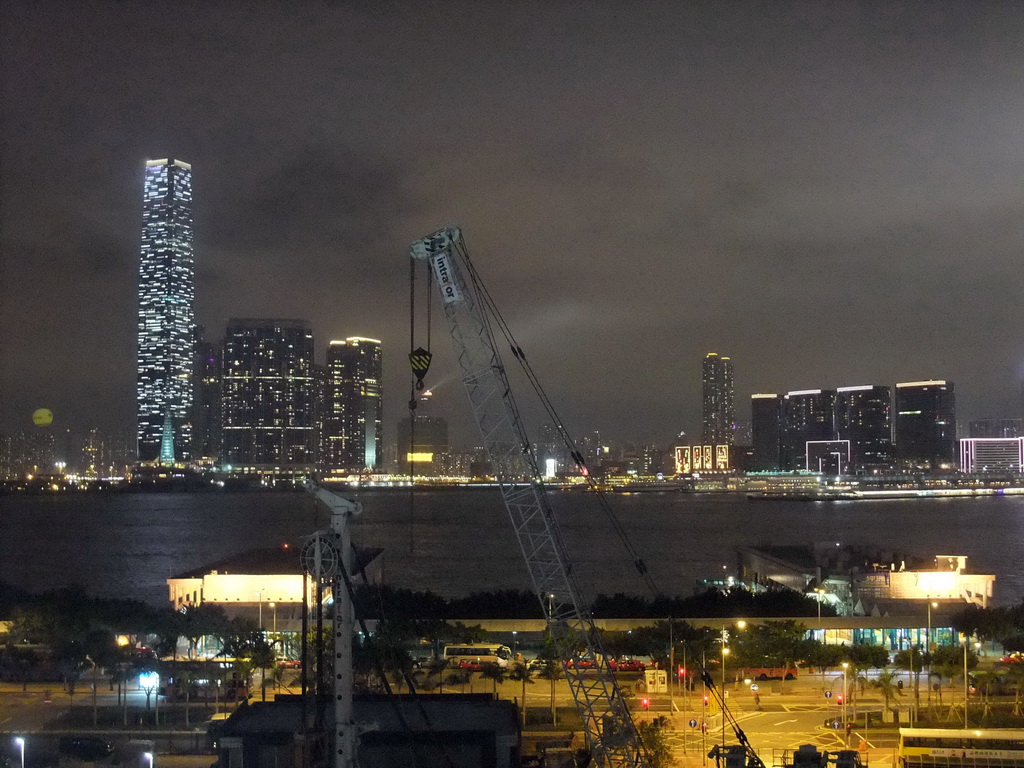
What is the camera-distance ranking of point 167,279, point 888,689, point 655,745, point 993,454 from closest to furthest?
point 655,745 → point 888,689 → point 993,454 → point 167,279

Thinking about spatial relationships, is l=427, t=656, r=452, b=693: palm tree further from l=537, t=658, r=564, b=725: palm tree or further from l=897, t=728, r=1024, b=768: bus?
l=897, t=728, r=1024, b=768: bus

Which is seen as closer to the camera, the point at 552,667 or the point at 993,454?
the point at 552,667

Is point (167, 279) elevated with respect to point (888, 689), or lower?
elevated

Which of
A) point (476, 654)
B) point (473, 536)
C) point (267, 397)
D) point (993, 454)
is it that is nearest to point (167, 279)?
point (267, 397)

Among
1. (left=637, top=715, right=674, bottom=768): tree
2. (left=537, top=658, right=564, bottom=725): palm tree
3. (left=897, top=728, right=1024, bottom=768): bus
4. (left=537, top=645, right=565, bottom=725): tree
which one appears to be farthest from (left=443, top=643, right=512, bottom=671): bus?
(left=897, top=728, right=1024, bottom=768): bus

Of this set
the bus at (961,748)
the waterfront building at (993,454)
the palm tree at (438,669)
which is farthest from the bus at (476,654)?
the waterfront building at (993,454)

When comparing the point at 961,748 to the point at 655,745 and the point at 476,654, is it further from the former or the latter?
the point at 476,654

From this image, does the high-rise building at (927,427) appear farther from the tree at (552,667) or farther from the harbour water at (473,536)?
the tree at (552,667)
